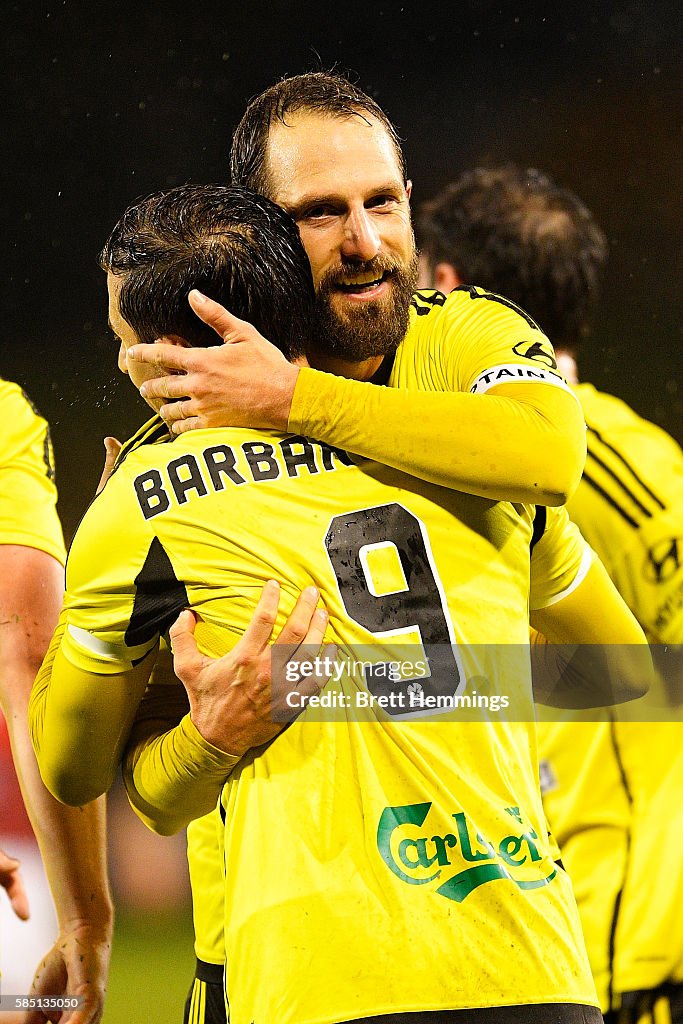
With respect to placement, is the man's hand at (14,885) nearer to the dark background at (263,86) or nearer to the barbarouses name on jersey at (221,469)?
the dark background at (263,86)

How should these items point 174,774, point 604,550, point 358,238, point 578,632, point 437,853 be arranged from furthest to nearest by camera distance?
point 604,550, point 578,632, point 358,238, point 174,774, point 437,853

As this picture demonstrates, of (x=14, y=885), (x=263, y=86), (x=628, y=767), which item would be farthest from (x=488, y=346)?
(x=14, y=885)

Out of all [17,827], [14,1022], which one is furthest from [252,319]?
[14,1022]

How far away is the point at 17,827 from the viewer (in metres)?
1.43

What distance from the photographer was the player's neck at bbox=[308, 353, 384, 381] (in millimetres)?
1258

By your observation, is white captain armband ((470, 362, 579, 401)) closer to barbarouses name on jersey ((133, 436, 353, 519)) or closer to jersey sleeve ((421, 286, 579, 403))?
jersey sleeve ((421, 286, 579, 403))

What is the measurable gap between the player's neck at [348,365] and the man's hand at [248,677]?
1.17ft

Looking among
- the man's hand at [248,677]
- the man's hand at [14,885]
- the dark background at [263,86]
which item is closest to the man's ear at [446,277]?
the dark background at [263,86]

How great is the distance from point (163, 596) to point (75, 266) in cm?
68

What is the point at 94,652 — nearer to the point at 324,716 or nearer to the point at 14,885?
the point at 324,716

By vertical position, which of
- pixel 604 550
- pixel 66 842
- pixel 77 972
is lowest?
pixel 77 972

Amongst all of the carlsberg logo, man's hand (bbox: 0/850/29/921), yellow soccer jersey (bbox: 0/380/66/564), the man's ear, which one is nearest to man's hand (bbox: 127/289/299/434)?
the carlsberg logo

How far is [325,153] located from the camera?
1210 millimetres

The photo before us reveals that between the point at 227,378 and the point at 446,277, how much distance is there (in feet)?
2.16
